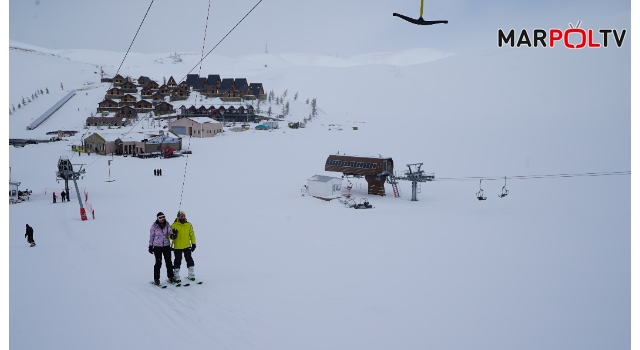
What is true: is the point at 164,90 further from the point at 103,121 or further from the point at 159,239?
the point at 159,239

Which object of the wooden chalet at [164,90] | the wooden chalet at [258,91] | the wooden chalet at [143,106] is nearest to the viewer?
the wooden chalet at [143,106]

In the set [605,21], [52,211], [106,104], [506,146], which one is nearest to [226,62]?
[106,104]

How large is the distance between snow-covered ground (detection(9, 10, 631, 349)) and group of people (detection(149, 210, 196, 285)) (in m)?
0.46

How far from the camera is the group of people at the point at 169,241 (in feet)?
24.9

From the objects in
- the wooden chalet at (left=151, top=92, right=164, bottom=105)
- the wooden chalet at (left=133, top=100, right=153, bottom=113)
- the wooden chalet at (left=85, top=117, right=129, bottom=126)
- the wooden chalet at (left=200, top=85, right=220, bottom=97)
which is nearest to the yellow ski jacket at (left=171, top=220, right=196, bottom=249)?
the wooden chalet at (left=85, top=117, right=129, bottom=126)

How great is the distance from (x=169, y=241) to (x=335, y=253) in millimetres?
5560

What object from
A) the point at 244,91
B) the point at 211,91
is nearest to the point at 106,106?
the point at 211,91

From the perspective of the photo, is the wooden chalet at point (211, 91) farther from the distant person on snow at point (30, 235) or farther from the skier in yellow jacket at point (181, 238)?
the skier in yellow jacket at point (181, 238)

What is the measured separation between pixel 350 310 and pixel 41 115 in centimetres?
7134

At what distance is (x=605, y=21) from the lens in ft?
319

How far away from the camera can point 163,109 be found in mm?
66375

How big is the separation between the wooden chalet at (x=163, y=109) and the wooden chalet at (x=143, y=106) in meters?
2.40

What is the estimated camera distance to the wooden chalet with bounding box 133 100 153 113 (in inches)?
2662

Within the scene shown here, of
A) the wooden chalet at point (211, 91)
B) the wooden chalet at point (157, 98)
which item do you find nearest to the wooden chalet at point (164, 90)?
the wooden chalet at point (157, 98)
